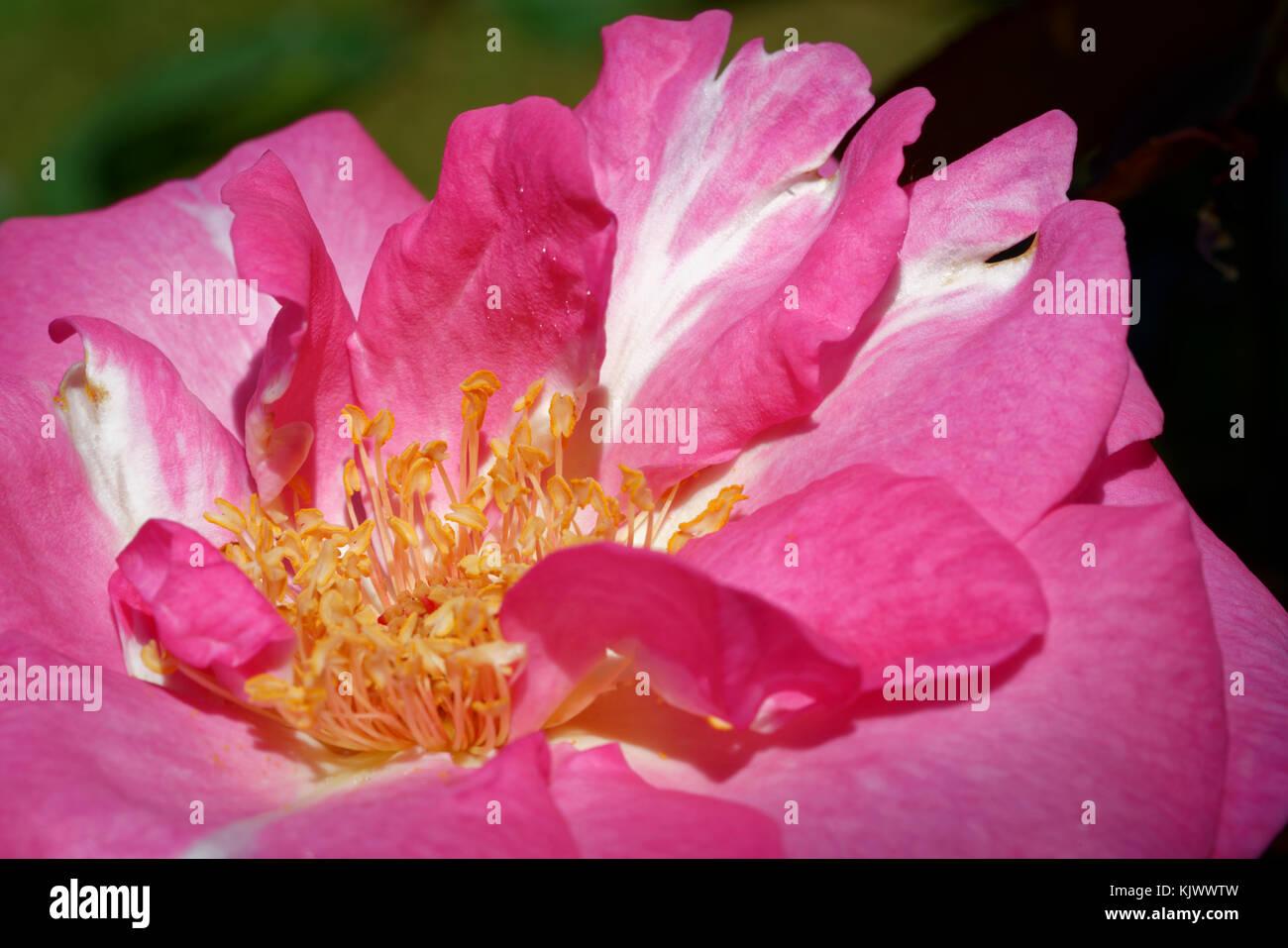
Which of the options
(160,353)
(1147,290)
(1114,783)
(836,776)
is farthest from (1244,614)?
(160,353)

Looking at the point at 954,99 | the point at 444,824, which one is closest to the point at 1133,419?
the point at 954,99

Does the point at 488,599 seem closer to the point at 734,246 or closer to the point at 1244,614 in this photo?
the point at 734,246

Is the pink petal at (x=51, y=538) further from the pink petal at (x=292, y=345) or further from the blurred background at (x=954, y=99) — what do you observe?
the blurred background at (x=954, y=99)

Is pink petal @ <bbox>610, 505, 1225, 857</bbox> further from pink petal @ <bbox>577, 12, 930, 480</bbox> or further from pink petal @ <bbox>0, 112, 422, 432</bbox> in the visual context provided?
pink petal @ <bbox>0, 112, 422, 432</bbox>

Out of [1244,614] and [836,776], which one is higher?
[1244,614]

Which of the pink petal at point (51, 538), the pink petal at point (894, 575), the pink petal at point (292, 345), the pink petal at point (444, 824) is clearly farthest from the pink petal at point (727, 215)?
the pink petal at point (51, 538)
